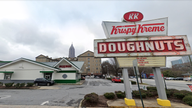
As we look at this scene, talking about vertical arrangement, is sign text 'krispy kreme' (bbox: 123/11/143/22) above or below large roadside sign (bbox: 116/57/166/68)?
above

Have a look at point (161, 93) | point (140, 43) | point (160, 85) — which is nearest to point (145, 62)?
point (140, 43)

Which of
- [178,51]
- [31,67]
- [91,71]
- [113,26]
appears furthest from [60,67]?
[91,71]

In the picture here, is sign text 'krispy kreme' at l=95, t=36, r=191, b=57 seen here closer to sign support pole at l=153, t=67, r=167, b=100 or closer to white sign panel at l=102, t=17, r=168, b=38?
white sign panel at l=102, t=17, r=168, b=38

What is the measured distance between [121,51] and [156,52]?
8.49ft

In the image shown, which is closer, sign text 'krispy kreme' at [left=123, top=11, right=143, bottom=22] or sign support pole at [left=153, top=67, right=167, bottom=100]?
sign support pole at [left=153, top=67, right=167, bottom=100]

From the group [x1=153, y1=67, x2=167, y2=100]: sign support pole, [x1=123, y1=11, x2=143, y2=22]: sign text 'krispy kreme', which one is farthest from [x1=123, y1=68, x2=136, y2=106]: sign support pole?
[x1=123, y1=11, x2=143, y2=22]: sign text 'krispy kreme'

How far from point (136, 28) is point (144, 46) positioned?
5.18 feet

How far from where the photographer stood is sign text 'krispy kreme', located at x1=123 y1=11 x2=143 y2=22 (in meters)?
7.38

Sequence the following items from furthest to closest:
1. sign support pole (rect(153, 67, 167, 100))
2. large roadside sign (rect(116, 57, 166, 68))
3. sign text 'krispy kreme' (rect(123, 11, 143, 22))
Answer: sign text 'krispy kreme' (rect(123, 11, 143, 22)), large roadside sign (rect(116, 57, 166, 68)), sign support pole (rect(153, 67, 167, 100))

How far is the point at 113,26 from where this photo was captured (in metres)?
7.37

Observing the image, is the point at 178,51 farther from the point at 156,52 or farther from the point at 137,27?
the point at 137,27

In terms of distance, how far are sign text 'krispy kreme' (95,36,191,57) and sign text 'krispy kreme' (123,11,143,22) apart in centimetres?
165

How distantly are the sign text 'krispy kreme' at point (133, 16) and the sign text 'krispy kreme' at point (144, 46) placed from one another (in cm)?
165

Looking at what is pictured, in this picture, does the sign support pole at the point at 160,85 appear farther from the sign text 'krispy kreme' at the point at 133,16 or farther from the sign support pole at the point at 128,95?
the sign text 'krispy kreme' at the point at 133,16
